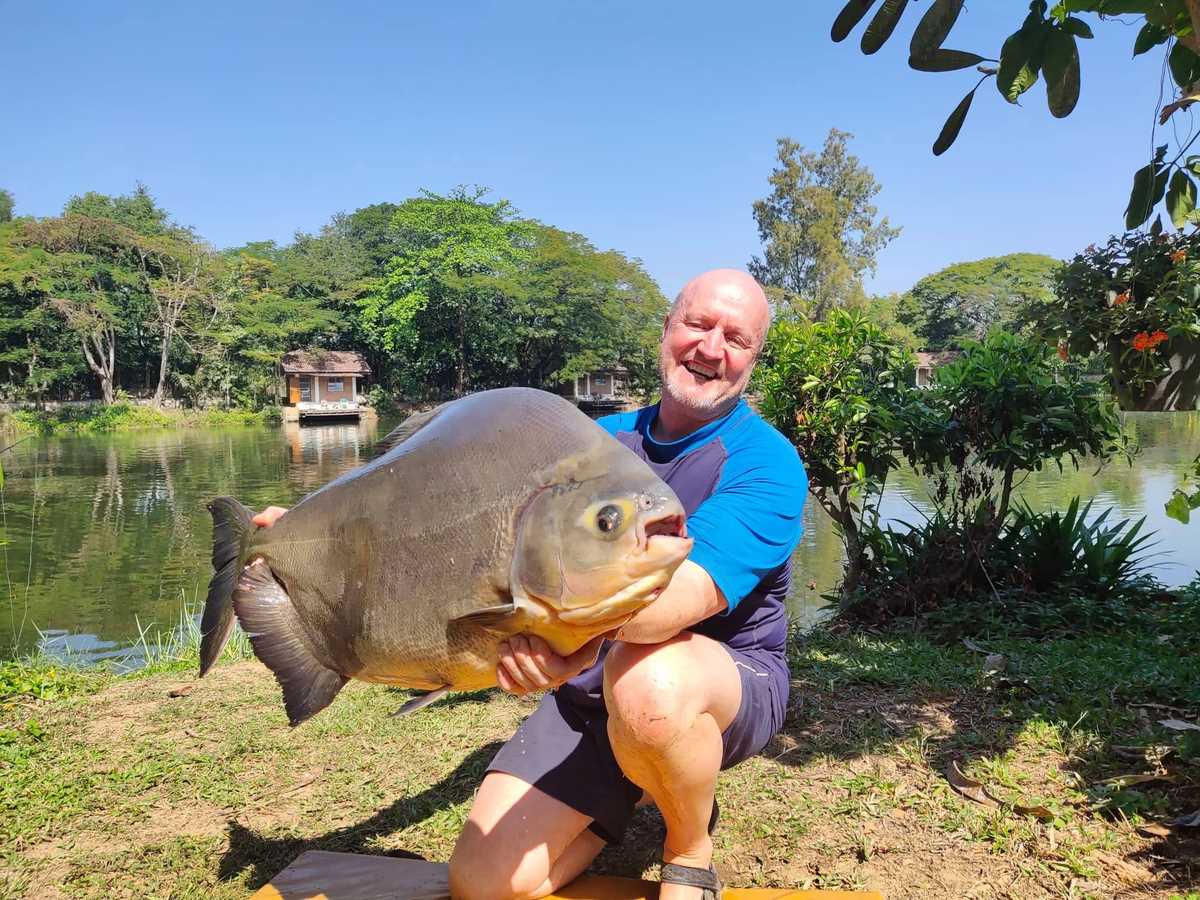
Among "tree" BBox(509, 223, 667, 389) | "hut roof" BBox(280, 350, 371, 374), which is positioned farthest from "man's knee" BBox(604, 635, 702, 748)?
"hut roof" BBox(280, 350, 371, 374)

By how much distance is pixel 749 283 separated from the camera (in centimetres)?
254

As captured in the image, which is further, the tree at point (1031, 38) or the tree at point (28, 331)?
the tree at point (28, 331)

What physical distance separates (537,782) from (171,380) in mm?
43229

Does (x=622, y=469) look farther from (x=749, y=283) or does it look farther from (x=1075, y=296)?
(x=1075, y=296)

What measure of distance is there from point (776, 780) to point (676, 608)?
1.68 meters

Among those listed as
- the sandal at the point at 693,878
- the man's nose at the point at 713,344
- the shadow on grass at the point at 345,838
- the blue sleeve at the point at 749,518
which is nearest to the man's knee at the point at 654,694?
the blue sleeve at the point at 749,518

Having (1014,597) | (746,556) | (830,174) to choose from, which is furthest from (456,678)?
(830,174)

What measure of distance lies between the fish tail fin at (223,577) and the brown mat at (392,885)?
971mm

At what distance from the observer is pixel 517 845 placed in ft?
7.93

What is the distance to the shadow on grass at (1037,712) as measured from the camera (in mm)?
2861

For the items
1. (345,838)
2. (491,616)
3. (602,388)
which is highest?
(602,388)

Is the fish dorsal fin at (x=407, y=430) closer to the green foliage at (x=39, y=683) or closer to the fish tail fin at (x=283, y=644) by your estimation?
the fish tail fin at (x=283, y=644)

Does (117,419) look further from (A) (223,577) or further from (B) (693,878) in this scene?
(B) (693,878)

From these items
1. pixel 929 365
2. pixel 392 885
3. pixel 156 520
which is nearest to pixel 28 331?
pixel 156 520
